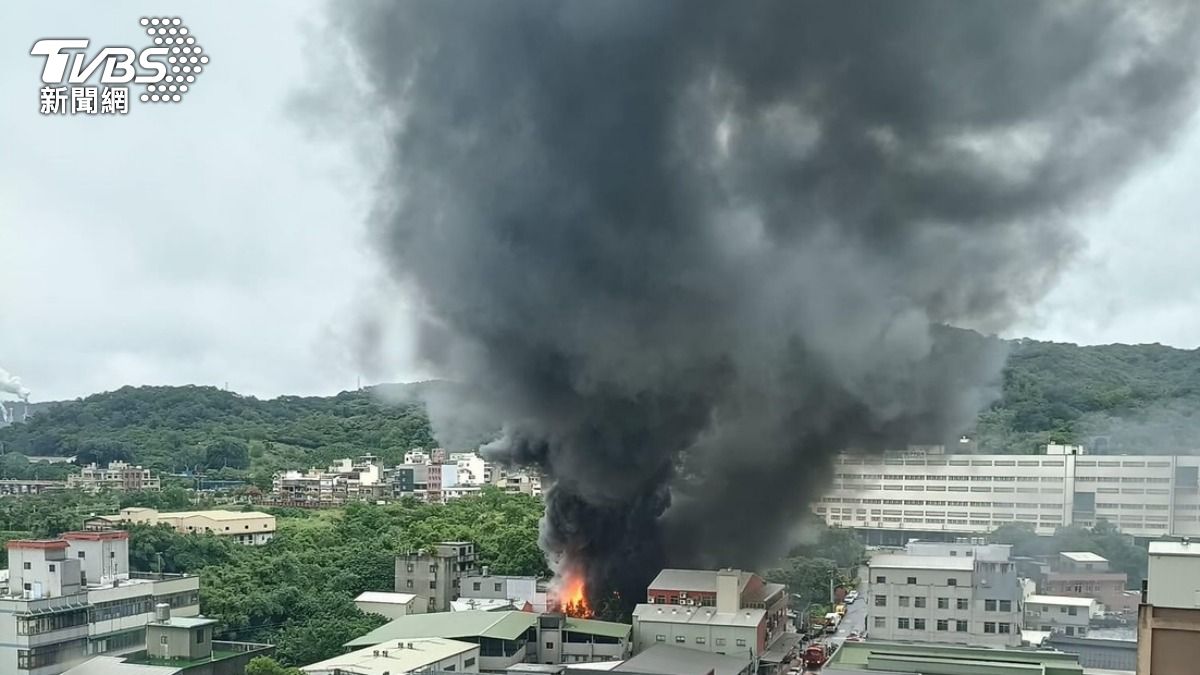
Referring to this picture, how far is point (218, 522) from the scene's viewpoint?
124 ft

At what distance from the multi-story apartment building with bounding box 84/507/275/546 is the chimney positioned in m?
20.7

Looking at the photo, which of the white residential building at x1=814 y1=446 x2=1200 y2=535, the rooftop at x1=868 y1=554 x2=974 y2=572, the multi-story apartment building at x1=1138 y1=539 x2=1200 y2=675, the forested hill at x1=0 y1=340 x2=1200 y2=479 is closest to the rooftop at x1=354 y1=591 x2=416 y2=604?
the rooftop at x1=868 y1=554 x2=974 y2=572

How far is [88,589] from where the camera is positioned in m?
18.7

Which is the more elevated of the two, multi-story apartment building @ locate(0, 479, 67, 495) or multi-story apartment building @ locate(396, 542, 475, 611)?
multi-story apartment building @ locate(396, 542, 475, 611)

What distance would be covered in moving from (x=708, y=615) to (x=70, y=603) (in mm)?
10873

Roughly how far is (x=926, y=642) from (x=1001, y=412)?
21.2 metres

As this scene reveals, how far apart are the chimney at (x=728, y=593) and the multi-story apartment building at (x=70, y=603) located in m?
10.2

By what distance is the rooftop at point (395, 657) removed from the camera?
16.5 metres

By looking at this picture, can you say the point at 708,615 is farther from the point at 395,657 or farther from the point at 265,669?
the point at 265,669

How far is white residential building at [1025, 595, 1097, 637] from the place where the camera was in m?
21.0

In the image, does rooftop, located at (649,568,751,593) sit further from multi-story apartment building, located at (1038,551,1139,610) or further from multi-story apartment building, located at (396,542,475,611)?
multi-story apartment building, located at (1038,551,1139,610)

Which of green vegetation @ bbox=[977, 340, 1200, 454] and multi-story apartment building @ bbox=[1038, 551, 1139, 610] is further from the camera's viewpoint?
green vegetation @ bbox=[977, 340, 1200, 454]

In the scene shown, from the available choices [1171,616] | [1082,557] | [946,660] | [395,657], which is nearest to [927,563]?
[946,660]

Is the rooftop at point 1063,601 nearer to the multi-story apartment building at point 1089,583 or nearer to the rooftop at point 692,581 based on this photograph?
the multi-story apartment building at point 1089,583
